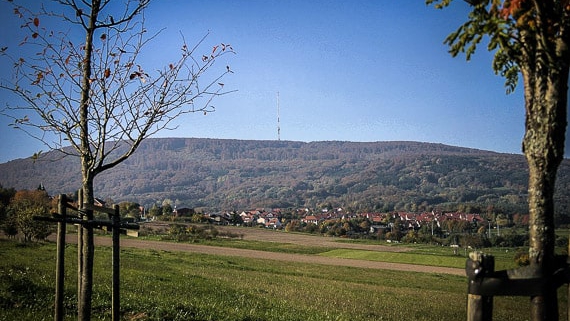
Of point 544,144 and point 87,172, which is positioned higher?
point 544,144

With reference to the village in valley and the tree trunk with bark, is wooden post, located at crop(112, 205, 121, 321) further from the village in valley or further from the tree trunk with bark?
the village in valley

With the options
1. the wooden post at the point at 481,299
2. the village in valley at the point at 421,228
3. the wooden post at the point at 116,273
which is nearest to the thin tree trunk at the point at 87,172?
the wooden post at the point at 116,273

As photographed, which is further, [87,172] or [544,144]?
[87,172]

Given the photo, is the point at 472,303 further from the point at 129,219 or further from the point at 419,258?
the point at 419,258

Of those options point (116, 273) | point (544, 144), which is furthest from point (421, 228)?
point (544, 144)

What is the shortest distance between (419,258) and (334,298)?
186ft

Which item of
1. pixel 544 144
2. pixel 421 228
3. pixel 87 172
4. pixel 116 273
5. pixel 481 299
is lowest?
pixel 421 228

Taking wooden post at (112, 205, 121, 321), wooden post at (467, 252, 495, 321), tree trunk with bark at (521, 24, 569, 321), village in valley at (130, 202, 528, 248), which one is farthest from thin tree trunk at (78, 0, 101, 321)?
village in valley at (130, 202, 528, 248)

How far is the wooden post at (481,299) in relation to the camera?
16.1 feet

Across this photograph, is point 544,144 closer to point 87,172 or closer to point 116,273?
point 116,273

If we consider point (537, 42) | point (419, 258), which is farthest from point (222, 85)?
point (419, 258)

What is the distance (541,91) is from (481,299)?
2449 millimetres

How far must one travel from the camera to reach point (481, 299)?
4.91 m

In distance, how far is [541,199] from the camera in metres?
5.05
